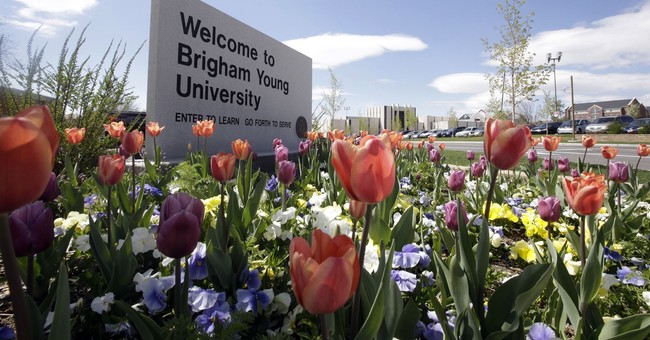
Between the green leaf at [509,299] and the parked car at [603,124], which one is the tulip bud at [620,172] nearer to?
the green leaf at [509,299]

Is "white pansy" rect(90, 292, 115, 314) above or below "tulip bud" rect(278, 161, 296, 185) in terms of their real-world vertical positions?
below

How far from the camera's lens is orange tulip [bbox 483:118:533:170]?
41.8 inches

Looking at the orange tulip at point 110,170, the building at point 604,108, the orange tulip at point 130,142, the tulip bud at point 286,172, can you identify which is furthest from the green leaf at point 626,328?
the building at point 604,108

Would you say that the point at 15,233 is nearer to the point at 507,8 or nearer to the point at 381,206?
the point at 381,206

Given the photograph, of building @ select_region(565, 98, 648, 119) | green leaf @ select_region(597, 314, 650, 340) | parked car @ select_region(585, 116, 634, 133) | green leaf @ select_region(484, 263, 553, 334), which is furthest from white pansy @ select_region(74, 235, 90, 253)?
building @ select_region(565, 98, 648, 119)

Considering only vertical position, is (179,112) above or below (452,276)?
above

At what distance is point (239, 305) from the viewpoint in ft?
3.85

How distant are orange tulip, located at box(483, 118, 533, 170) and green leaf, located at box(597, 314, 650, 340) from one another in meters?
0.48

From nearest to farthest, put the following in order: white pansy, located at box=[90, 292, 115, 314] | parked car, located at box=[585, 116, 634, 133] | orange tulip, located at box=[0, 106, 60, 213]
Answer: orange tulip, located at box=[0, 106, 60, 213] < white pansy, located at box=[90, 292, 115, 314] < parked car, located at box=[585, 116, 634, 133]

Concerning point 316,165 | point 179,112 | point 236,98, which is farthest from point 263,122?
point 316,165

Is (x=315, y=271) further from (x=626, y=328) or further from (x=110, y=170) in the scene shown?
(x=110, y=170)

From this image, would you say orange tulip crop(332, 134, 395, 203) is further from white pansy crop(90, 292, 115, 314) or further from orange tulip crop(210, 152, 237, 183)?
orange tulip crop(210, 152, 237, 183)

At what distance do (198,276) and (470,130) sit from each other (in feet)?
169

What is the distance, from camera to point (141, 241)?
1.47 meters
